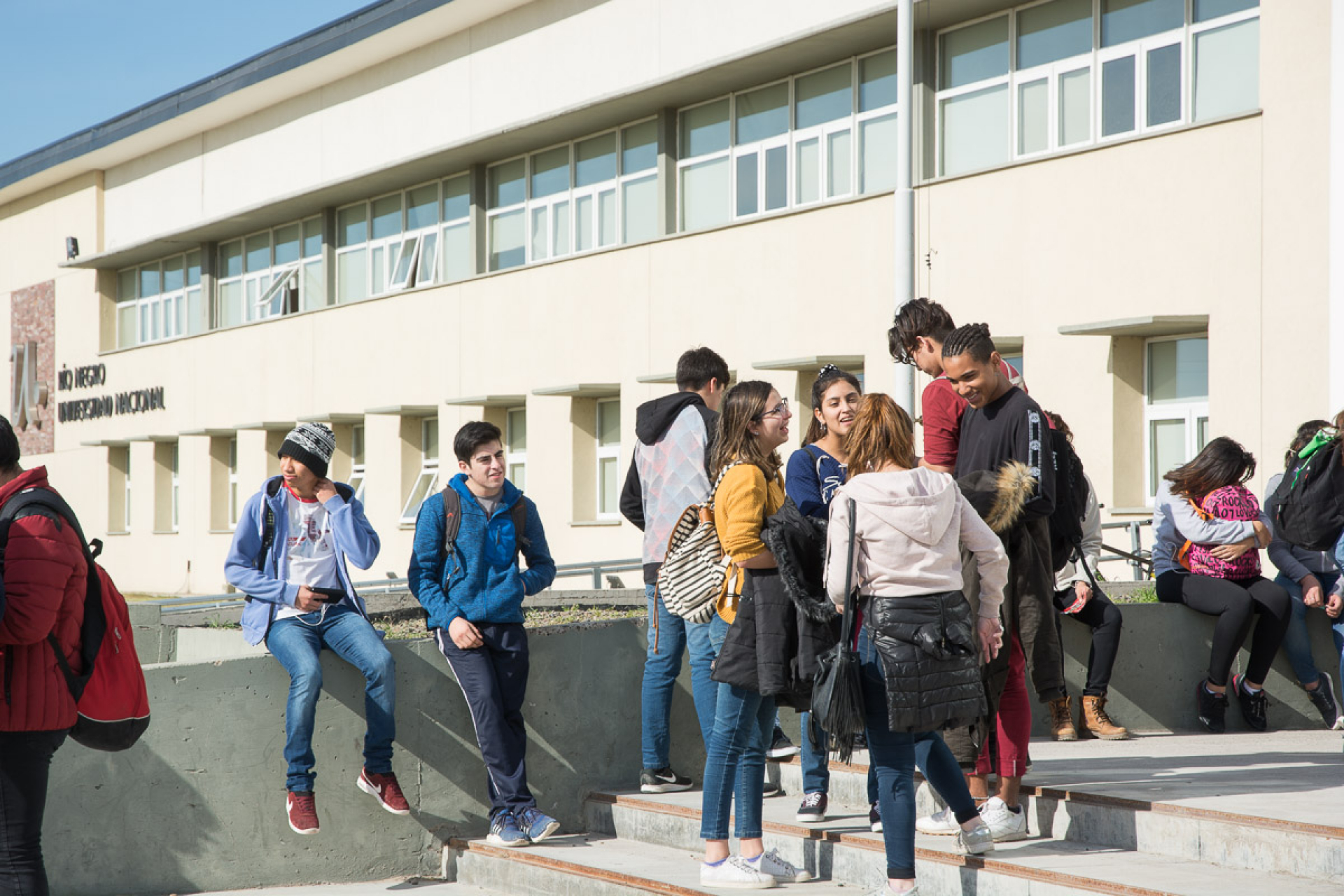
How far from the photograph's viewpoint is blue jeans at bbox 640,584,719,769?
A: 6.91 metres

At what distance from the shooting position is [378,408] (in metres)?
27.8

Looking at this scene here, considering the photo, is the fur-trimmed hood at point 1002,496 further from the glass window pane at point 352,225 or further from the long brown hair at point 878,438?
the glass window pane at point 352,225

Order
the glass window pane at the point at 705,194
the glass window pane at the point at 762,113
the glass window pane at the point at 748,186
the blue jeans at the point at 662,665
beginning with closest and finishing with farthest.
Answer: the blue jeans at the point at 662,665
the glass window pane at the point at 762,113
the glass window pane at the point at 748,186
the glass window pane at the point at 705,194

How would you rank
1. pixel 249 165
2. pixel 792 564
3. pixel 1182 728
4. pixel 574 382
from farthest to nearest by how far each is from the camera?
pixel 249 165 < pixel 574 382 < pixel 1182 728 < pixel 792 564

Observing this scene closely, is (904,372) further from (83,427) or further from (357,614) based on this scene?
(83,427)

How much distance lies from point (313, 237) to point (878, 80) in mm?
15045

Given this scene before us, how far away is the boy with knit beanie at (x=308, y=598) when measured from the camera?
23.1ft

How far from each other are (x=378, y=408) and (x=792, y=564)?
22.9 meters

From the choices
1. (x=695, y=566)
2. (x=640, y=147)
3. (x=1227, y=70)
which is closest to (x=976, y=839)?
(x=695, y=566)

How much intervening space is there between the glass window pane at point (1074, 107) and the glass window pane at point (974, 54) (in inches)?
37.2

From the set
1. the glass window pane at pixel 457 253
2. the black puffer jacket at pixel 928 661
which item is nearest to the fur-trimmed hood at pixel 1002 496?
the black puffer jacket at pixel 928 661

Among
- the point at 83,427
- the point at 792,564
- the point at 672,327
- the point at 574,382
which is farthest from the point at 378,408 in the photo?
the point at 792,564

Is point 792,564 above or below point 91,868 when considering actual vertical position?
above

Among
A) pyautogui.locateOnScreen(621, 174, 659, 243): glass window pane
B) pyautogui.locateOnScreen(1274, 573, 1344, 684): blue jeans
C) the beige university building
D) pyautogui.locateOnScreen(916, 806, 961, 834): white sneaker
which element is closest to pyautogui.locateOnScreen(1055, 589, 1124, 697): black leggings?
pyautogui.locateOnScreen(1274, 573, 1344, 684): blue jeans
